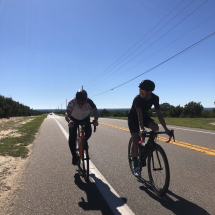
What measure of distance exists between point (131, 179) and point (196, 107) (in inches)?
3648

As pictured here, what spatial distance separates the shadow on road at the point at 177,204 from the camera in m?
2.67

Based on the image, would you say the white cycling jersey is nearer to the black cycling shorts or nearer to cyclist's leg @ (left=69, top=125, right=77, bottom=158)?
cyclist's leg @ (left=69, top=125, right=77, bottom=158)

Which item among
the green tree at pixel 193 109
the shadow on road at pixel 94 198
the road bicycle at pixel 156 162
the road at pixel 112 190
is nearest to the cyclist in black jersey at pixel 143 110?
the road bicycle at pixel 156 162

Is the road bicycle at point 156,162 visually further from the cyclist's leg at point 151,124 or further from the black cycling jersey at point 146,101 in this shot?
the black cycling jersey at point 146,101

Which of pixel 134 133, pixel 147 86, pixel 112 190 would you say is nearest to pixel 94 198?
pixel 112 190

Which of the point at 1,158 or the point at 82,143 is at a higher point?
the point at 82,143

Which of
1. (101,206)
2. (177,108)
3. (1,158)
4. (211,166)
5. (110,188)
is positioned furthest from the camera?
(177,108)

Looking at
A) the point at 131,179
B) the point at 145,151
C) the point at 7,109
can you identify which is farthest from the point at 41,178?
the point at 7,109

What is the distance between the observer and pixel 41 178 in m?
4.07

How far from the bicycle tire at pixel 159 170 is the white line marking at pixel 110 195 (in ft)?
2.22

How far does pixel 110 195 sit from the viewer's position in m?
3.24

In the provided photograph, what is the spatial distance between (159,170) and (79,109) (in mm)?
2163

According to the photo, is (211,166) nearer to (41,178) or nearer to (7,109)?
(41,178)

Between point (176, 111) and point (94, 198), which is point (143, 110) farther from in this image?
point (176, 111)
